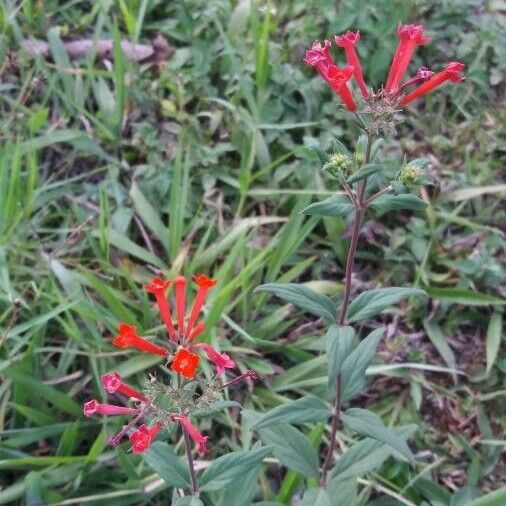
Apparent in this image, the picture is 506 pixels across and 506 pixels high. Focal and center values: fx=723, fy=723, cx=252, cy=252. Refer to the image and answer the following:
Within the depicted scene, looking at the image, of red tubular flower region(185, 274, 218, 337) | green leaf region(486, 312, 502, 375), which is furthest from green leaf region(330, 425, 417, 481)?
red tubular flower region(185, 274, 218, 337)

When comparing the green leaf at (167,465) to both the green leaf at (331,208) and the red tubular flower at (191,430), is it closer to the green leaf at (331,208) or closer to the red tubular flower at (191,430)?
the red tubular flower at (191,430)

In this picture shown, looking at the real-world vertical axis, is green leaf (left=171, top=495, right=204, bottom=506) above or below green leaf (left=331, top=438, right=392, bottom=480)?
above

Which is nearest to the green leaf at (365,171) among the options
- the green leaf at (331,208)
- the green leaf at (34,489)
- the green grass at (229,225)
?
the green leaf at (331,208)

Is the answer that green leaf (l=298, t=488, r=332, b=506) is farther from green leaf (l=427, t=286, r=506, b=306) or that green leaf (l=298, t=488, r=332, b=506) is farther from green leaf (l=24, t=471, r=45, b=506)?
green leaf (l=427, t=286, r=506, b=306)

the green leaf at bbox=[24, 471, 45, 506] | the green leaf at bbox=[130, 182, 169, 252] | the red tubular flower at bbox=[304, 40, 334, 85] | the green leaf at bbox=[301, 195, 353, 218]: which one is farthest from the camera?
the green leaf at bbox=[130, 182, 169, 252]

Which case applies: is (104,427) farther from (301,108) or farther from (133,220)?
(301,108)

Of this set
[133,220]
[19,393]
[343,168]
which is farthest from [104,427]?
[343,168]

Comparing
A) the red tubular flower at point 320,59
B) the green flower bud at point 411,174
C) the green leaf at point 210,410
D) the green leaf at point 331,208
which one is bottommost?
the green leaf at point 210,410

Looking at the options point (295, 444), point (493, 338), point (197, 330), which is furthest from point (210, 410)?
point (493, 338)
